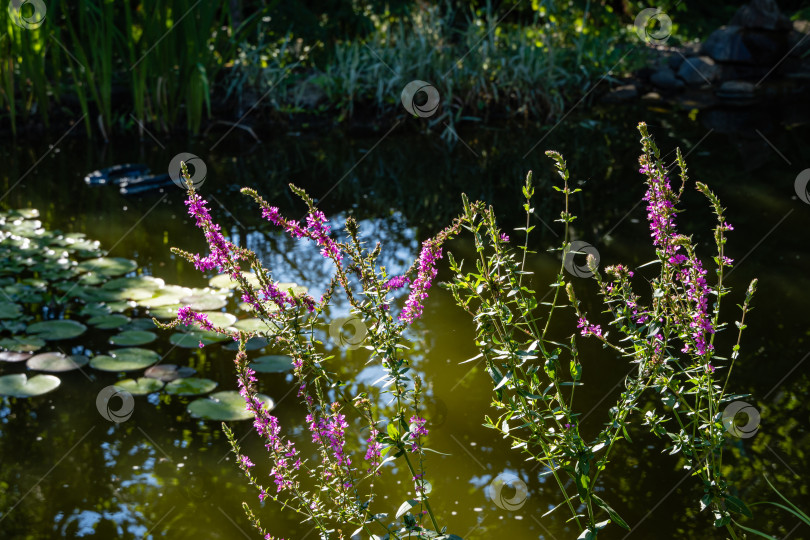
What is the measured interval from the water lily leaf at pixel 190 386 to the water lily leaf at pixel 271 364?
16 centimetres

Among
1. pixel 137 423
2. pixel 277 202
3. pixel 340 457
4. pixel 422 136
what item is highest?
pixel 340 457

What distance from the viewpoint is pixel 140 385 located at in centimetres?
257

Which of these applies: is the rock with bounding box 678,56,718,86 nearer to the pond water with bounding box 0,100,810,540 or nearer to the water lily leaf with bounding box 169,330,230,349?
the pond water with bounding box 0,100,810,540

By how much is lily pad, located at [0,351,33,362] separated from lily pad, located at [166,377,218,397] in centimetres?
57

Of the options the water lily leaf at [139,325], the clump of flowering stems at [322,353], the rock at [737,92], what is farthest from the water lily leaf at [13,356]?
the rock at [737,92]

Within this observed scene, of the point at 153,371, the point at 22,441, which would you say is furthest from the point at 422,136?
the point at 22,441

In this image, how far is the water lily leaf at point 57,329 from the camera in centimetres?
288

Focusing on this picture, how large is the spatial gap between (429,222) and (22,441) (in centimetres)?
233

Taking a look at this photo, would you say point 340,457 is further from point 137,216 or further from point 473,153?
point 473,153

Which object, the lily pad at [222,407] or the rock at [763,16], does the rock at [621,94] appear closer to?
the rock at [763,16]

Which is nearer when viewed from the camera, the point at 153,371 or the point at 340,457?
the point at 340,457

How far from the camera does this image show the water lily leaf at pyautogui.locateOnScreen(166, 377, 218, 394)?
100.0 inches

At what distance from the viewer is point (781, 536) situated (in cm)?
184

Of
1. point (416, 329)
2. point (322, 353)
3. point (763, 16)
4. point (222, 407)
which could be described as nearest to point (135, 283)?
point (222, 407)
